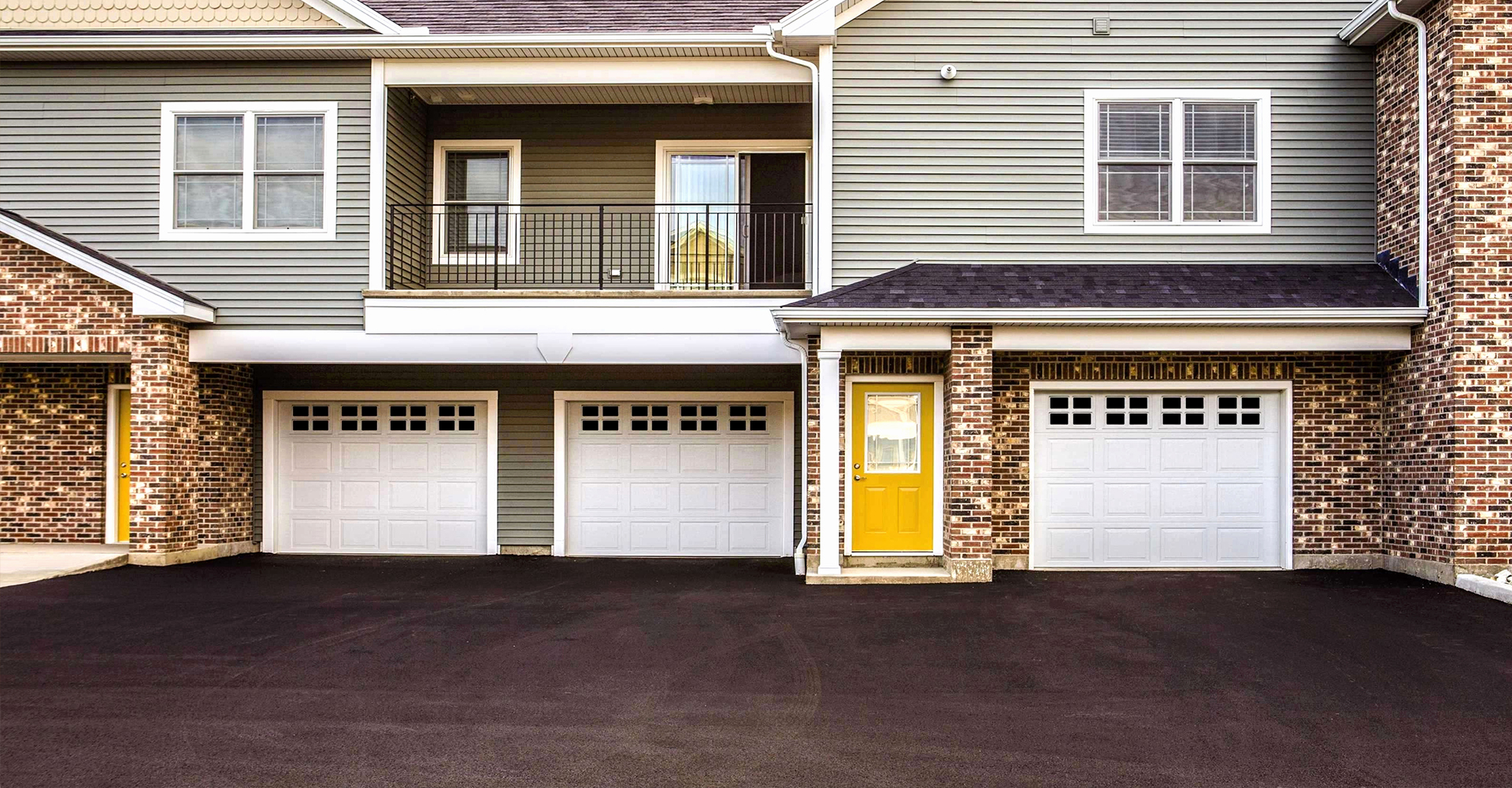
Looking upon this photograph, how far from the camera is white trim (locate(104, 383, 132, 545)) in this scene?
1222 cm

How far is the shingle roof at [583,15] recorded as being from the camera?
11648 millimetres

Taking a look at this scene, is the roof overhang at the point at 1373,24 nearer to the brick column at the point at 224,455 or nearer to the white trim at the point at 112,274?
the white trim at the point at 112,274

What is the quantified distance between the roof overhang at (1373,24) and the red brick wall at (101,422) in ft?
43.4

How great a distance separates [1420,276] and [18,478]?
53.2 ft

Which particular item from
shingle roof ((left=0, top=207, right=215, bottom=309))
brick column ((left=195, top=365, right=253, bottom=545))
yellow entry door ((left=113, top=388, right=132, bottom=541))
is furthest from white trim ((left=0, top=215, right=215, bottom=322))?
yellow entry door ((left=113, top=388, right=132, bottom=541))

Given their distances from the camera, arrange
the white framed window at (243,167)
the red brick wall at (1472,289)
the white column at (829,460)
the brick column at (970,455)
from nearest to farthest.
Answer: the red brick wall at (1472,289) < the brick column at (970,455) < the white column at (829,460) < the white framed window at (243,167)

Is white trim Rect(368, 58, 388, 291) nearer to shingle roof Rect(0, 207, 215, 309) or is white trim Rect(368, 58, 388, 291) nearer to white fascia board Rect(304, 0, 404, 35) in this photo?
white fascia board Rect(304, 0, 404, 35)

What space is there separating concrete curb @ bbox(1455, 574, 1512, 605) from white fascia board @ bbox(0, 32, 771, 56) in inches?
346

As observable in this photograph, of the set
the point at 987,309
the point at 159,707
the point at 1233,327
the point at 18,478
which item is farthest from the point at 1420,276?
the point at 18,478

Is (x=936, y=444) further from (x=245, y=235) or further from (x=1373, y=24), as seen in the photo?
(x=245, y=235)

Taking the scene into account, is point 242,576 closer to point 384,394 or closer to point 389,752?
point 384,394

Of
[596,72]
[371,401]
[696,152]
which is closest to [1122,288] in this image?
[696,152]

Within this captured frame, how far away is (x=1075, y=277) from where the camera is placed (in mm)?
10383

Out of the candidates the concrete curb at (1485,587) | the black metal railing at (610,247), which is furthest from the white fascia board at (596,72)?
the concrete curb at (1485,587)
